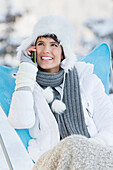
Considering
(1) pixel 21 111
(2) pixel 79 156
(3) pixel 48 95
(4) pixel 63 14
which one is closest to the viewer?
(2) pixel 79 156

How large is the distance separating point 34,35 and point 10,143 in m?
0.60

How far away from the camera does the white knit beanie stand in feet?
4.54

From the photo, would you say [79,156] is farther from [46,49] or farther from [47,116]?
[46,49]

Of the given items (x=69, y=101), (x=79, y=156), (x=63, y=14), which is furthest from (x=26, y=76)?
(x=63, y=14)

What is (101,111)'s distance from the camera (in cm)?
135

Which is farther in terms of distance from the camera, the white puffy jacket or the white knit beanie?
the white knit beanie

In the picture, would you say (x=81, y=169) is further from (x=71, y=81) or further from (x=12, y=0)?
(x=12, y=0)

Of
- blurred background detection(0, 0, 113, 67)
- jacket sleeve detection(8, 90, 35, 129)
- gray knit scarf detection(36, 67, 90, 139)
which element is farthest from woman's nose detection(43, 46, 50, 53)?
blurred background detection(0, 0, 113, 67)

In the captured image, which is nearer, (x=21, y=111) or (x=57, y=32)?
(x=21, y=111)

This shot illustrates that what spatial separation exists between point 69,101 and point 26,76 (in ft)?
0.85

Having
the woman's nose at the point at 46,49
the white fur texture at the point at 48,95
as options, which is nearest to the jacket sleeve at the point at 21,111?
the white fur texture at the point at 48,95

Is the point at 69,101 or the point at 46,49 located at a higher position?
the point at 46,49

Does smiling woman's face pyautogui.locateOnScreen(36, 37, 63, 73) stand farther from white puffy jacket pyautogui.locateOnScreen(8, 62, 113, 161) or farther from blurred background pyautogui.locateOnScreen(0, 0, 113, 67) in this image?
blurred background pyautogui.locateOnScreen(0, 0, 113, 67)

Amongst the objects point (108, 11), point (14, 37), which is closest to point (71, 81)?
point (14, 37)
